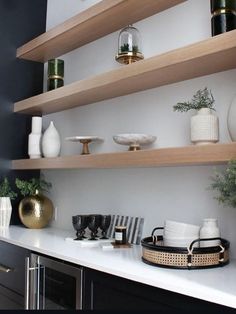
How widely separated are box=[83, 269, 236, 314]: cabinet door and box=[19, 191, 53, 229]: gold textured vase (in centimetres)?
121

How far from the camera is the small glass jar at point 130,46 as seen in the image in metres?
2.18

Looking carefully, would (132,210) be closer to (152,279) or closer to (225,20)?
(152,279)

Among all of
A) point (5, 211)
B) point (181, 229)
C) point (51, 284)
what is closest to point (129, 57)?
point (181, 229)

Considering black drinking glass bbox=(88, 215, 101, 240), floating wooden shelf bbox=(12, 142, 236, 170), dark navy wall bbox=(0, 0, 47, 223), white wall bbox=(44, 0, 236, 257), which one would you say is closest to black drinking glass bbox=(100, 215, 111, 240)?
black drinking glass bbox=(88, 215, 101, 240)

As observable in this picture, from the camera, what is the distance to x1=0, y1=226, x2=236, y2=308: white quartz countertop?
4.02 feet

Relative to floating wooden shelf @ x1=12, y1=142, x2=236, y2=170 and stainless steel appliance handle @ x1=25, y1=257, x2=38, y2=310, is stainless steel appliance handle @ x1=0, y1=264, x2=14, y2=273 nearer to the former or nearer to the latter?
stainless steel appliance handle @ x1=25, y1=257, x2=38, y2=310

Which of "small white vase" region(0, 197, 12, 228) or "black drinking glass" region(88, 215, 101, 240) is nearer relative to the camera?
"black drinking glass" region(88, 215, 101, 240)

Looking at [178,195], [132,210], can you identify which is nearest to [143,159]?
[178,195]

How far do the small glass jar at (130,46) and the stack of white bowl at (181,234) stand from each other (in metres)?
1.01

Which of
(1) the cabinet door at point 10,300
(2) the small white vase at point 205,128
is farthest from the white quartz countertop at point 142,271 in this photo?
(2) the small white vase at point 205,128

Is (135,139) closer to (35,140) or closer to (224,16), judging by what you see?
(224,16)

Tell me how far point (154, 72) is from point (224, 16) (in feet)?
1.31

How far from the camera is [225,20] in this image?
1.68 m

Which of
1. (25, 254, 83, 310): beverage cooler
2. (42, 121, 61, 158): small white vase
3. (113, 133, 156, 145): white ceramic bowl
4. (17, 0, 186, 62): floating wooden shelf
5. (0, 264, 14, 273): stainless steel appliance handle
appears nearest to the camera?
(25, 254, 83, 310): beverage cooler
